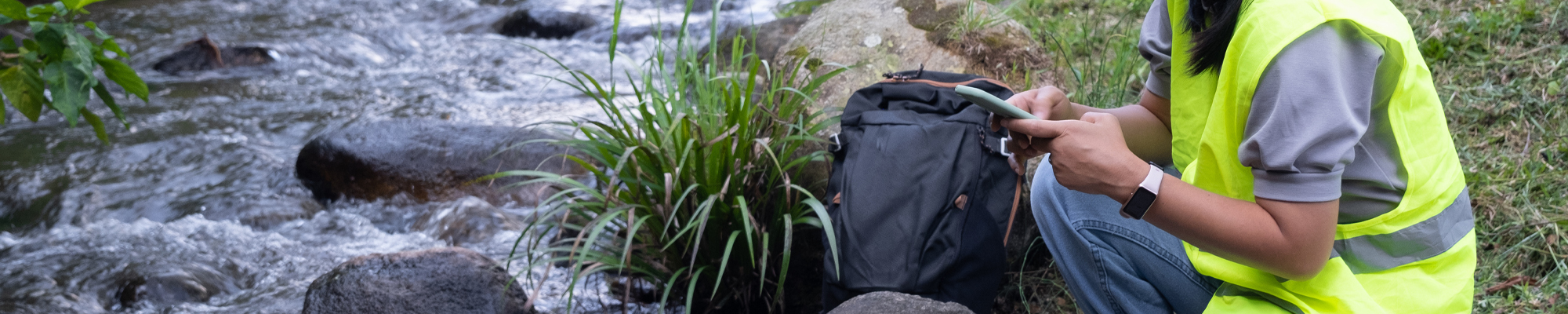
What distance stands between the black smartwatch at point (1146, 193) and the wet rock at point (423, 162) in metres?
2.66

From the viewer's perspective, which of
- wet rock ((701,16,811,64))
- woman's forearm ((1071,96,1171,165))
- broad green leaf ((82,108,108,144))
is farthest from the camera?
wet rock ((701,16,811,64))

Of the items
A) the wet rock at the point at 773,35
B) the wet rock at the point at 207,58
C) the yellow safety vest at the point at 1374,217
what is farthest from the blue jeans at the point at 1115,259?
the wet rock at the point at 207,58

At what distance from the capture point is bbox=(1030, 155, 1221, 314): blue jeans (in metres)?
1.45

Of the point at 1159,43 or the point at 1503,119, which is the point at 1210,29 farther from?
the point at 1503,119

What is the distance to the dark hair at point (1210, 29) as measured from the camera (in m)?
1.10

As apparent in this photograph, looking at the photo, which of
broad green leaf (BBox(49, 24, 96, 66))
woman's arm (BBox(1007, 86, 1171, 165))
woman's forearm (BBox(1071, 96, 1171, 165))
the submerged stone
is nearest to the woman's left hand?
woman's arm (BBox(1007, 86, 1171, 165))

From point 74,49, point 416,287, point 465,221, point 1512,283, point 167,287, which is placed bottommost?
point 465,221

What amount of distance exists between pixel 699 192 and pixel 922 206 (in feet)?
1.84

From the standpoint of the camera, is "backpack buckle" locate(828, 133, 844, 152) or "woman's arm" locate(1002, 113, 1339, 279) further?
"backpack buckle" locate(828, 133, 844, 152)

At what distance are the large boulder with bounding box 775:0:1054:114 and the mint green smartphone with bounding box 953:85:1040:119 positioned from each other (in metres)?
1.70

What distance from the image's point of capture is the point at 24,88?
1572mm

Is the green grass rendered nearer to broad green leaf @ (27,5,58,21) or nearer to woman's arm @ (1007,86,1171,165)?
woman's arm @ (1007,86,1171,165)

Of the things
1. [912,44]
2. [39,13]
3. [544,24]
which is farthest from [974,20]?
[544,24]

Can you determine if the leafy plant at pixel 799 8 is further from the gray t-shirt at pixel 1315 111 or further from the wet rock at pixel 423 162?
the gray t-shirt at pixel 1315 111
